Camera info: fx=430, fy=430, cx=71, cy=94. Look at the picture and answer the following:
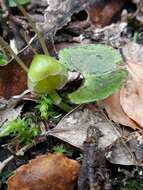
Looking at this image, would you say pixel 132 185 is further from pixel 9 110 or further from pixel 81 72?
pixel 9 110

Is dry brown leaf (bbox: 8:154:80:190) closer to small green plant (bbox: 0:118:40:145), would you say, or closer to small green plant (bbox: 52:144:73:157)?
small green plant (bbox: 52:144:73:157)

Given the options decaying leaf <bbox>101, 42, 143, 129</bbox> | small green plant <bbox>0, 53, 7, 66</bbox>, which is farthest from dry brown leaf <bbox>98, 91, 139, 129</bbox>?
small green plant <bbox>0, 53, 7, 66</bbox>

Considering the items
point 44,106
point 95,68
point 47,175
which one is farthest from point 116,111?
point 47,175

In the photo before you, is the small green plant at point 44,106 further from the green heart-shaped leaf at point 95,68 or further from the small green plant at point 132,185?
the small green plant at point 132,185

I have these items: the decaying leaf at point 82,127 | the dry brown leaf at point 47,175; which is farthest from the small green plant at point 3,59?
the dry brown leaf at point 47,175

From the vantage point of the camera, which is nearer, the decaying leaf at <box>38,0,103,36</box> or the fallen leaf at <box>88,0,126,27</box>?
the decaying leaf at <box>38,0,103,36</box>
